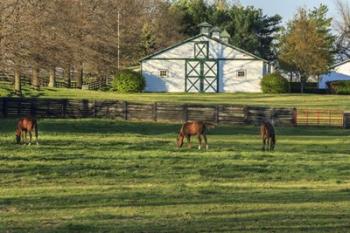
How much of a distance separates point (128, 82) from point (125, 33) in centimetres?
1280

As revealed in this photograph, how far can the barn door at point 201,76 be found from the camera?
82.6 m

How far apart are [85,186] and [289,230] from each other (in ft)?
27.3

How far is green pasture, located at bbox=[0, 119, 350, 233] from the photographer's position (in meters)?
11.9

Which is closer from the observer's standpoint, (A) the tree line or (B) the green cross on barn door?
(A) the tree line

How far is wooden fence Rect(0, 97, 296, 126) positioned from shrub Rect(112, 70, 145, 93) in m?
33.1

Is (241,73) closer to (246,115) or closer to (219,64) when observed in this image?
(219,64)

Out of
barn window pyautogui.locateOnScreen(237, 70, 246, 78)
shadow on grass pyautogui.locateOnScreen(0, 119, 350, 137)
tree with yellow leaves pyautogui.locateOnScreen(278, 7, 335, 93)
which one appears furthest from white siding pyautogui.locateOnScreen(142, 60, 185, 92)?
shadow on grass pyautogui.locateOnScreen(0, 119, 350, 137)

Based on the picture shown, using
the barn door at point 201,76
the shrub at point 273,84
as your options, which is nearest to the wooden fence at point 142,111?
the shrub at point 273,84

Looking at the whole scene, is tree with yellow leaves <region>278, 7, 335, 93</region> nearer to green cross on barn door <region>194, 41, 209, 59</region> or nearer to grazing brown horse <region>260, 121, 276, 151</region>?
green cross on barn door <region>194, 41, 209, 59</region>

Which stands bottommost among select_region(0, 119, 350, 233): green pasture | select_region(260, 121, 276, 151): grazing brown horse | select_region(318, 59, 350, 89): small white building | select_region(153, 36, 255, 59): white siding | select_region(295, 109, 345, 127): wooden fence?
select_region(0, 119, 350, 233): green pasture

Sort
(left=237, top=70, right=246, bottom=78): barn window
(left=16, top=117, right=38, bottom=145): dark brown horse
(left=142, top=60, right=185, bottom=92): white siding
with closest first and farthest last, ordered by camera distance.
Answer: (left=16, top=117, right=38, bottom=145): dark brown horse → (left=237, top=70, right=246, bottom=78): barn window → (left=142, top=60, right=185, bottom=92): white siding

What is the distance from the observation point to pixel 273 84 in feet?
264

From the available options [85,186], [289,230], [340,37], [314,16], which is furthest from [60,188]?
[340,37]

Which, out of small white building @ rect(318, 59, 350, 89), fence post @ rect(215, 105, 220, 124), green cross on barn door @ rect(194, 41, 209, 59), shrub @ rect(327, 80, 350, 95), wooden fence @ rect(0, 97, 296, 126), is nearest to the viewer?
wooden fence @ rect(0, 97, 296, 126)
